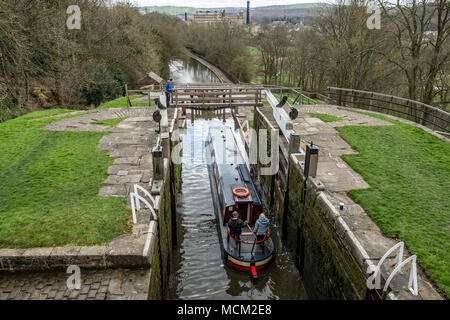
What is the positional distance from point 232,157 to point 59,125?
8407 mm

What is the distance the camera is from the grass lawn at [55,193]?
741 cm

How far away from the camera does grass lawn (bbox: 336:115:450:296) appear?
7297 millimetres

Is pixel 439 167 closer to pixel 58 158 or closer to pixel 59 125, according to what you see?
pixel 58 158

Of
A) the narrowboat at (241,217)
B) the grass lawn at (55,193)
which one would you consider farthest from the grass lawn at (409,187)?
the grass lawn at (55,193)

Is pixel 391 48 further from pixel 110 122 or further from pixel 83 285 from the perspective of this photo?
pixel 83 285

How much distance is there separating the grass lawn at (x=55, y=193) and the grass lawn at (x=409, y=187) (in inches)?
262

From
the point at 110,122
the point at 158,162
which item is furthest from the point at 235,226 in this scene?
the point at 110,122

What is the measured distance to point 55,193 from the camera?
9250mm

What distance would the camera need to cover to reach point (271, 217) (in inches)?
561

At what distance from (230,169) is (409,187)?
269 inches

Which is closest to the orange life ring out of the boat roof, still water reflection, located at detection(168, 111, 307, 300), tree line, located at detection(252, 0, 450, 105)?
the boat roof

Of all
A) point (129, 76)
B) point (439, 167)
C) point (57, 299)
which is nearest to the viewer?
point (57, 299)
